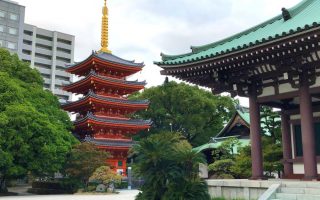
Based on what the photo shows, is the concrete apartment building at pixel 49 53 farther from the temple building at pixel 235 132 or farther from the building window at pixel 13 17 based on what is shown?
the temple building at pixel 235 132

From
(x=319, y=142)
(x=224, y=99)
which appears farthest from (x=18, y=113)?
(x=224, y=99)

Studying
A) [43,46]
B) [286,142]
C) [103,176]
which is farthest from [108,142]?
[43,46]

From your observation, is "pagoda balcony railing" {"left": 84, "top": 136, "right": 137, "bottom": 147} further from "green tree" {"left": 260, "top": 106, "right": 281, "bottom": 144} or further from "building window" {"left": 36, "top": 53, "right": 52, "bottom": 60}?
"building window" {"left": 36, "top": 53, "right": 52, "bottom": 60}

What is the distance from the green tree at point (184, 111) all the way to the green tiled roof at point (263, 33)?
37673mm

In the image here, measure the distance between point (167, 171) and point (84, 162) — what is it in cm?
2316

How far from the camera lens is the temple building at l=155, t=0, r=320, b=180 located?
12070 mm

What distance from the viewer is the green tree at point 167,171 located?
12.3 meters

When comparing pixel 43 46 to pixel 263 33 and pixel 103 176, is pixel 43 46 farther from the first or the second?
pixel 263 33

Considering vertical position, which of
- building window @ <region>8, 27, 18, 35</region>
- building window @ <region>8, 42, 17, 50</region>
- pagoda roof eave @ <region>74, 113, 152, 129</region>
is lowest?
pagoda roof eave @ <region>74, 113, 152, 129</region>

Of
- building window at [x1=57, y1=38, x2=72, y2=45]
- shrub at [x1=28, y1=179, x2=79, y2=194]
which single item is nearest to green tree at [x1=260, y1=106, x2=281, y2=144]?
shrub at [x1=28, y1=179, x2=79, y2=194]

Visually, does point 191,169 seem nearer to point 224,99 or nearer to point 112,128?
point 112,128

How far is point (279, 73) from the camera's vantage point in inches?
532

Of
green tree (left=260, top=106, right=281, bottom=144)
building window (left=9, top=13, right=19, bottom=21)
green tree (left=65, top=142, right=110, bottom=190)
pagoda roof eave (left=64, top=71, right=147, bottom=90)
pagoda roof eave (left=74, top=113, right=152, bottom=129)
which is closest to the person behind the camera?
green tree (left=260, top=106, right=281, bottom=144)

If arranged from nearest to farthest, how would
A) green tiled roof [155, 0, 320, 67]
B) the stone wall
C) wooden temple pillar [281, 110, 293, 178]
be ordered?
green tiled roof [155, 0, 320, 67]
the stone wall
wooden temple pillar [281, 110, 293, 178]
